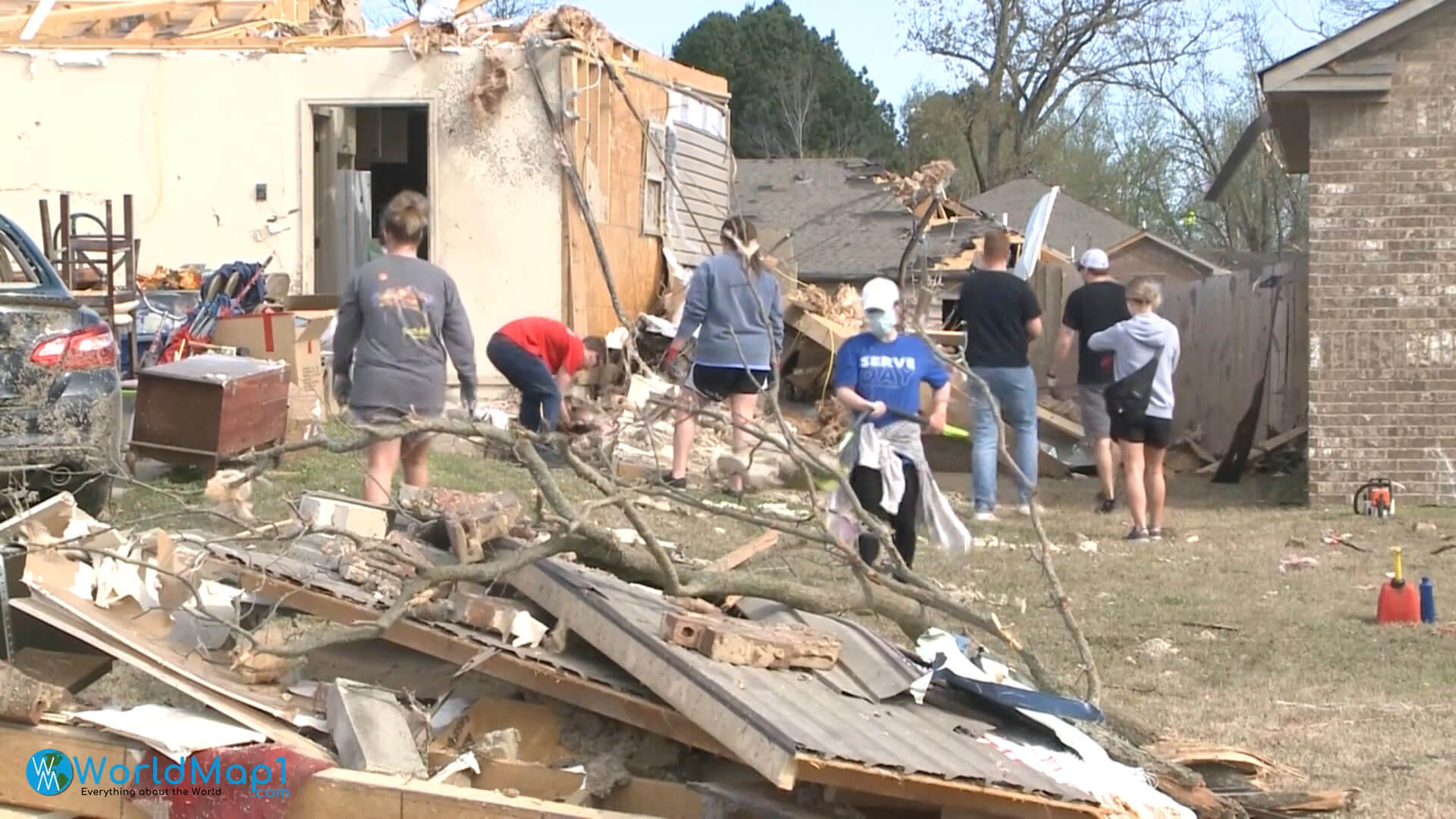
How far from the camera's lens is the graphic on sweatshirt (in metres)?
7.27

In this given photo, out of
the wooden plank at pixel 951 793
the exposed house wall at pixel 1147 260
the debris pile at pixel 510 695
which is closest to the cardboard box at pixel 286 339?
the debris pile at pixel 510 695

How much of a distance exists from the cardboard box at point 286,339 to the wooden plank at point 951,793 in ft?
27.5

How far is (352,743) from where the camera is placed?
4.68 metres

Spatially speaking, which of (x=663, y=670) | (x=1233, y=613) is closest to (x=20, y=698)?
(x=663, y=670)

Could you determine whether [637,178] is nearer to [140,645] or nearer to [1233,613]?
[1233,613]

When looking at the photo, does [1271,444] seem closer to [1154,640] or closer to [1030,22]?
[1154,640]

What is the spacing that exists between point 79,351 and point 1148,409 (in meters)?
6.09

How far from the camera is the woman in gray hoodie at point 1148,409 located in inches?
405

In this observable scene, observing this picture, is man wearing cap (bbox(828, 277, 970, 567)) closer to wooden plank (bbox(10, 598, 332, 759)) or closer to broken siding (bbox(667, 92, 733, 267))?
wooden plank (bbox(10, 598, 332, 759))

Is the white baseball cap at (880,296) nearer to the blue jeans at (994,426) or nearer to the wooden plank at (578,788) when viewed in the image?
the blue jeans at (994,426)

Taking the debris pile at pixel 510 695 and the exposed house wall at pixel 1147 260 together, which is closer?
the debris pile at pixel 510 695

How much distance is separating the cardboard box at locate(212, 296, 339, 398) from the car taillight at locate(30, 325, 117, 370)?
4.28 m

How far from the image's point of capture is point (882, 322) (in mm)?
7570

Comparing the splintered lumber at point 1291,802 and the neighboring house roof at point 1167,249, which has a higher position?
the neighboring house roof at point 1167,249
